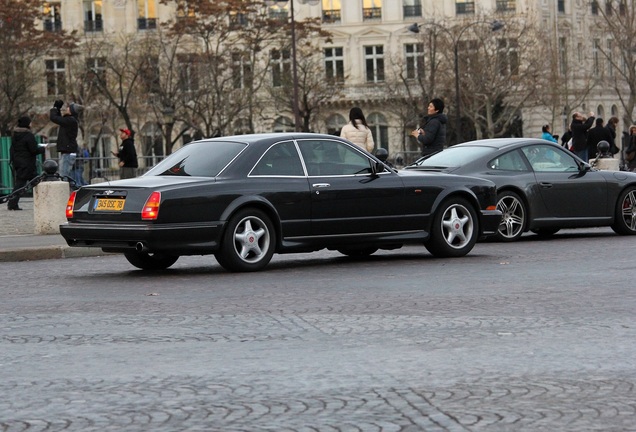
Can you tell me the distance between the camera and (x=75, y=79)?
261ft

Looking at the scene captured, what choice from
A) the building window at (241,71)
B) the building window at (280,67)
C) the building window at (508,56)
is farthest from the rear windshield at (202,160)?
the building window at (508,56)

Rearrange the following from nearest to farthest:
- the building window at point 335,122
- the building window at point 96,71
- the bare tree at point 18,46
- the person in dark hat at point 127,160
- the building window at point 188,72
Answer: the person in dark hat at point 127,160 < the bare tree at point 18,46 < the building window at point 188,72 < the building window at point 96,71 < the building window at point 335,122

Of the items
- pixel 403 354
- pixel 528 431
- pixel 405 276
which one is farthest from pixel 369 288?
pixel 528 431

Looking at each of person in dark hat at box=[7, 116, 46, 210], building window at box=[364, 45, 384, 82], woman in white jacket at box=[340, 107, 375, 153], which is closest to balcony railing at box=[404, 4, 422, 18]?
building window at box=[364, 45, 384, 82]

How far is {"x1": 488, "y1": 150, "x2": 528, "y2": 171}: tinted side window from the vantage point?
66.6ft

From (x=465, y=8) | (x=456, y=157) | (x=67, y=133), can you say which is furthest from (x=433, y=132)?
(x=465, y=8)

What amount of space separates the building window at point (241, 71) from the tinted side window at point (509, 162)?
5304 centimetres

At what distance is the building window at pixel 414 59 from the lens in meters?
88.3

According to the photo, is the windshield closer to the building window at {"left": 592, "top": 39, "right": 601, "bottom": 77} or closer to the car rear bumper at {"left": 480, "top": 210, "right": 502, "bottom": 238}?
the car rear bumper at {"left": 480, "top": 210, "right": 502, "bottom": 238}

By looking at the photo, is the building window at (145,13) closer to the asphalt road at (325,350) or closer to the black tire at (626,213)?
the black tire at (626,213)

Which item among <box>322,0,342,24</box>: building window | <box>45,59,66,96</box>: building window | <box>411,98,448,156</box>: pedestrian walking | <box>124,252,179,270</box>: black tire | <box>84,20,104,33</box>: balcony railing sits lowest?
<box>124,252,179,270</box>: black tire

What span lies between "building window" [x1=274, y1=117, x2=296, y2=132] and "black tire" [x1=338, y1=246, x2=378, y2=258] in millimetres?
69207

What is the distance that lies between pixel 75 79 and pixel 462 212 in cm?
6415

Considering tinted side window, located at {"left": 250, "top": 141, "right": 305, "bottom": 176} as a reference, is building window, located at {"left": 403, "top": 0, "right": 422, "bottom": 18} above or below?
above
